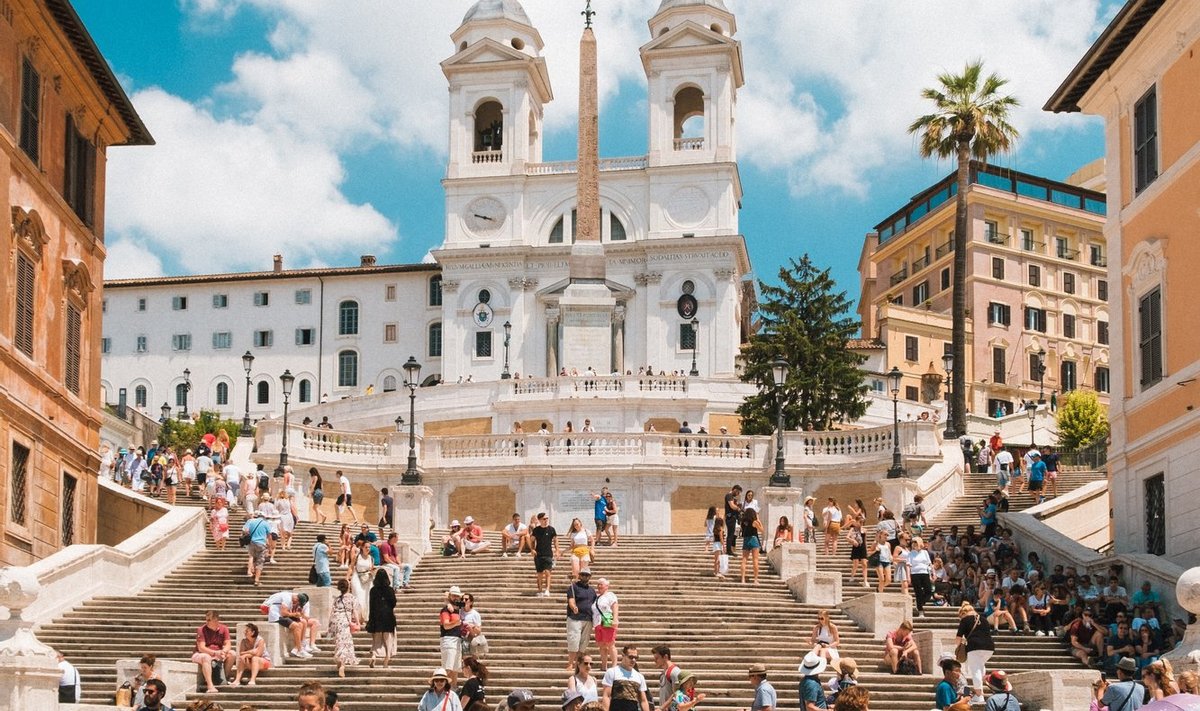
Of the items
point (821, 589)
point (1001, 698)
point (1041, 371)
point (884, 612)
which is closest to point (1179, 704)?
point (1001, 698)

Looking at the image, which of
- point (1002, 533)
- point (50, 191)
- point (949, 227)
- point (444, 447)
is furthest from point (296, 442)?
point (949, 227)

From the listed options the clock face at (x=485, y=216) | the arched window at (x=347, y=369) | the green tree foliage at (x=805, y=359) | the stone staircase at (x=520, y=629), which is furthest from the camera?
the arched window at (x=347, y=369)

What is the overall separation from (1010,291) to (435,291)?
31.5 m

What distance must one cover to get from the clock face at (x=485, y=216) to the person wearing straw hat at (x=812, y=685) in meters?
72.6

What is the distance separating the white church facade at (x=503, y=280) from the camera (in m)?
91.4

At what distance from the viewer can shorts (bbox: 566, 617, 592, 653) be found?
26.7 meters

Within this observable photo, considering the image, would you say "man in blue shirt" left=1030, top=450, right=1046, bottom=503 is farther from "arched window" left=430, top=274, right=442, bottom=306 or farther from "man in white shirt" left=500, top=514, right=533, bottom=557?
"arched window" left=430, top=274, right=442, bottom=306

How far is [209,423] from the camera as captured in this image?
81188mm

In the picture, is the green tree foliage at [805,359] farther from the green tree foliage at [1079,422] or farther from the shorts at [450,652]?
the shorts at [450,652]

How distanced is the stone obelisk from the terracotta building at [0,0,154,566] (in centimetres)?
4001

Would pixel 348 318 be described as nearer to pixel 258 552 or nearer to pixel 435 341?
pixel 435 341

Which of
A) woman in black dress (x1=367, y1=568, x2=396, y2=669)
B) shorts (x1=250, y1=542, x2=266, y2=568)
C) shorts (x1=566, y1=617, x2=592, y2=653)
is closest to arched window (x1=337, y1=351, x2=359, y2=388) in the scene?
shorts (x1=250, y1=542, x2=266, y2=568)

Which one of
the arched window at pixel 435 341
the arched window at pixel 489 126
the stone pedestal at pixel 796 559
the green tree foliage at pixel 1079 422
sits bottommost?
the stone pedestal at pixel 796 559

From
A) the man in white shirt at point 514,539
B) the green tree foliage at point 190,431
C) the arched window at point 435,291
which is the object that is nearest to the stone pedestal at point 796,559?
the man in white shirt at point 514,539
